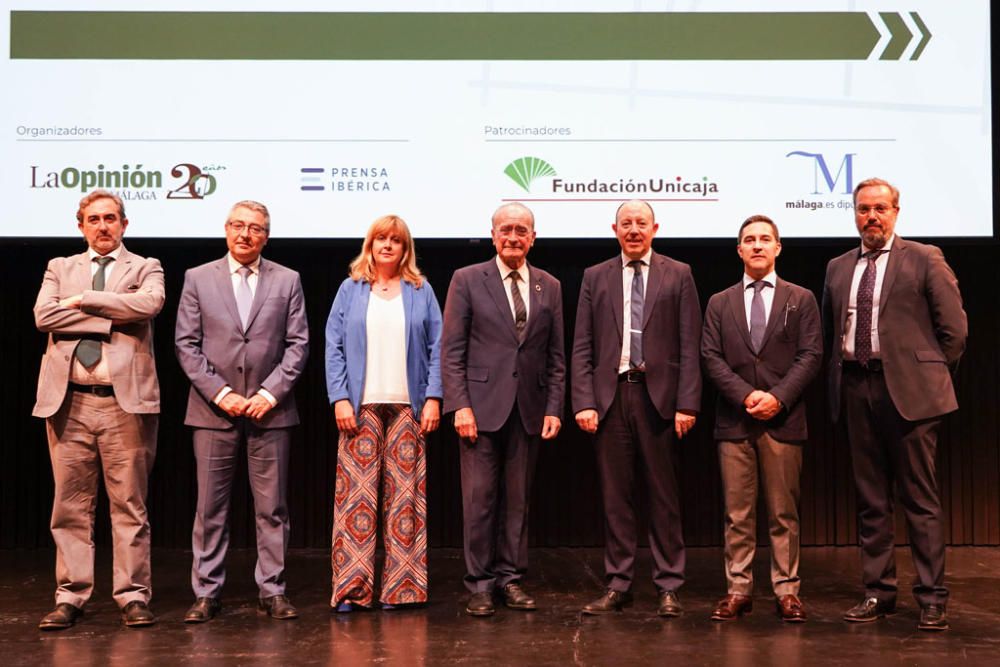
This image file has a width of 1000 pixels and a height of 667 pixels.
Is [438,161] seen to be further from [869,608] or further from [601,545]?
[869,608]

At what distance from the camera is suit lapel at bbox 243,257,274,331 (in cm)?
362

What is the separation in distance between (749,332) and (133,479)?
2.21m

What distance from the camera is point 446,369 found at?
3664 millimetres

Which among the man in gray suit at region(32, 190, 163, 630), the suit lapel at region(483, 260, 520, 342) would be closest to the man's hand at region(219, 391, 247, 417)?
the man in gray suit at region(32, 190, 163, 630)

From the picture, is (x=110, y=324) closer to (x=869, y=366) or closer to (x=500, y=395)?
(x=500, y=395)

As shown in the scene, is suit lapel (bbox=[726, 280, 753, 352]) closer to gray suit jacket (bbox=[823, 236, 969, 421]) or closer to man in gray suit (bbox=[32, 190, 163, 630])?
gray suit jacket (bbox=[823, 236, 969, 421])

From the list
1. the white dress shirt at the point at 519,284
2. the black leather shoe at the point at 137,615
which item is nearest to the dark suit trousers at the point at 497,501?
the white dress shirt at the point at 519,284

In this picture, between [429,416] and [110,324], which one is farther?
[429,416]

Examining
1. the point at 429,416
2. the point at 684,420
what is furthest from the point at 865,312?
the point at 429,416

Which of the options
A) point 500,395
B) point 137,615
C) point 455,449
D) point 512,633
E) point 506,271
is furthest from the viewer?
point 455,449

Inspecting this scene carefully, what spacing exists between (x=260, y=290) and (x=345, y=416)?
0.55 metres

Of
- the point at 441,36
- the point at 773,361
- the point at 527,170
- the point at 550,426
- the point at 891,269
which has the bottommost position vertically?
the point at 550,426

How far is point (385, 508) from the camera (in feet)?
12.1

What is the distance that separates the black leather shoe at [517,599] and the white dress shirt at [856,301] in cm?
143
